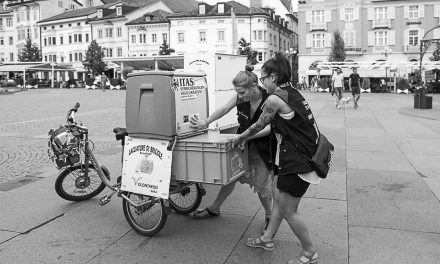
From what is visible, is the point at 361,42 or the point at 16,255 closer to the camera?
the point at 16,255

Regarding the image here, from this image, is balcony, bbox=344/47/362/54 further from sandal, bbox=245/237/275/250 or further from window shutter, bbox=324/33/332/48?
sandal, bbox=245/237/275/250

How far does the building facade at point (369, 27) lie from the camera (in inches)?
2196

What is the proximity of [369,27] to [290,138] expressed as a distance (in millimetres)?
58178

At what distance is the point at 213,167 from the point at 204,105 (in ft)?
3.12

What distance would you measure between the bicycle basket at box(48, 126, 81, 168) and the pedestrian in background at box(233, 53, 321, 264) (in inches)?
98.2

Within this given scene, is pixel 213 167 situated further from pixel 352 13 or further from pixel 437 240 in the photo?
pixel 352 13

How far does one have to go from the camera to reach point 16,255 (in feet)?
13.2

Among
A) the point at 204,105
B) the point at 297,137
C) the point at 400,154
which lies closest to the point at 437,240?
the point at 297,137

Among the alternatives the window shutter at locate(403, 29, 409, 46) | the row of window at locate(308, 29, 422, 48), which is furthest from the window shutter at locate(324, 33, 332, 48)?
the window shutter at locate(403, 29, 409, 46)

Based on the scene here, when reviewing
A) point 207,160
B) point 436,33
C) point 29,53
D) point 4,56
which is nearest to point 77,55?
point 29,53

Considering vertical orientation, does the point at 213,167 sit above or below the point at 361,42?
below

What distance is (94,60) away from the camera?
67375 mm

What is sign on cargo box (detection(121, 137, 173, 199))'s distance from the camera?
4.16 m

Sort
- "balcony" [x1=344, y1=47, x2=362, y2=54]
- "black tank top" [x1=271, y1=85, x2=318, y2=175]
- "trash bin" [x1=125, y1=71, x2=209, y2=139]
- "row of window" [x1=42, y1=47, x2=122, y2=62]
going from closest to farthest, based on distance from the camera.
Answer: "black tank top" [x1=271, y1=85, x2=318, y2=175]
"trash bin" [x1=125, y1=71, x2=209, y2=139]
"balcony" [x1=344, y1=47, x2=362, y2=54]
"row of window" [x1=42, y1=47, x2=122, y2=62]
